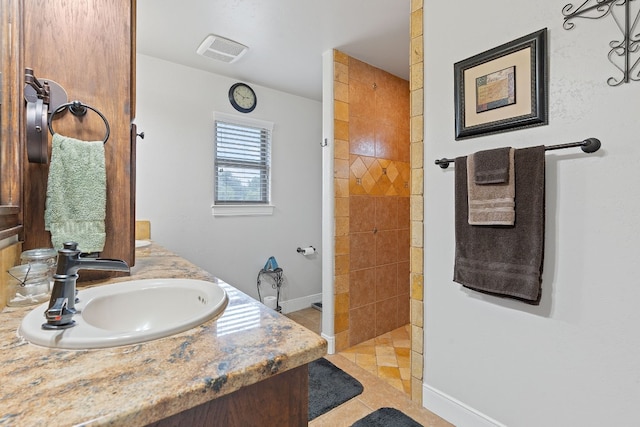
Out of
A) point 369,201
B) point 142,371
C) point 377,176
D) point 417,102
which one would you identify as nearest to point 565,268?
point 417,102

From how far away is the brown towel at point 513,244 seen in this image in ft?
3.94

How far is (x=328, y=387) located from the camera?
1.91 m

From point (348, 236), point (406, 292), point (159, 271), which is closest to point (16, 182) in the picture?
point (159, 271)

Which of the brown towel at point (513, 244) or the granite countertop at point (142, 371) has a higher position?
the brown towel at point (513, 244)

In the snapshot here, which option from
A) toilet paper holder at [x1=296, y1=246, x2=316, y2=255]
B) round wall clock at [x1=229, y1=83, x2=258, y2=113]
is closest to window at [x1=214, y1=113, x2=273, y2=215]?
round wall clock at [x1=229, y1=83, x2=258, y2=113]

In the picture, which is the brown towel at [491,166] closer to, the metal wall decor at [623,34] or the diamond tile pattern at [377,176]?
the metal wall decor at [623,34]

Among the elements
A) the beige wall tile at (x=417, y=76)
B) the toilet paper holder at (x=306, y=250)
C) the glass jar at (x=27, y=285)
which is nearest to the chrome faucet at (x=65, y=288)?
the glass jar at (x=27, y=285)

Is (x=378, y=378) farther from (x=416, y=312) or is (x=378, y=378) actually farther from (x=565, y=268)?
(x=565, y=268)

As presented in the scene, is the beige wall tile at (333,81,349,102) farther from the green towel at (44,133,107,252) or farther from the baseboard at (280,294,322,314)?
the baseboard at (280,294,322,314)

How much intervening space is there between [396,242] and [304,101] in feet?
6.43

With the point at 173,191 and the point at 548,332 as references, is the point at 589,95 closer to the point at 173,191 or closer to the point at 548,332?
the point at 548,332

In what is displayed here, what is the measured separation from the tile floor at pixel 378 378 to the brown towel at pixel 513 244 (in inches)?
33.2

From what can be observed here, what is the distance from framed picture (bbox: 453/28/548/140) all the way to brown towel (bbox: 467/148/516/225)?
0.56ft

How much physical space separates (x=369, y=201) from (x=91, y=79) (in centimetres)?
209
